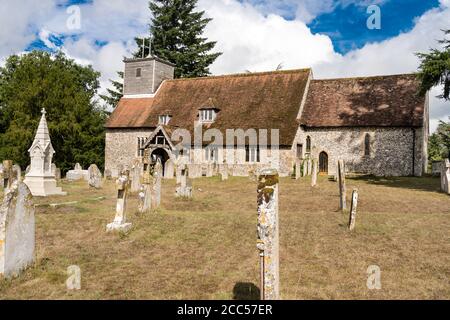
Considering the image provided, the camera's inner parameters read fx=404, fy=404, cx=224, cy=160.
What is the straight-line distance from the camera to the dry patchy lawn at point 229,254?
685 centimetres

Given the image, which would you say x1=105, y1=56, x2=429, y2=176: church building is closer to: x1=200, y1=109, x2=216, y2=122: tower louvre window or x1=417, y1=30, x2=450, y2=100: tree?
x1=200, y1=109, x2=216, y2=122: tower louvre window

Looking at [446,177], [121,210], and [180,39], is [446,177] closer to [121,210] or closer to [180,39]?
[121,210]

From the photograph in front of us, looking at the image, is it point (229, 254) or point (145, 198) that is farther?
point (145, 198)

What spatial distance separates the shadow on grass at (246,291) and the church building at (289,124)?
21.7 meters

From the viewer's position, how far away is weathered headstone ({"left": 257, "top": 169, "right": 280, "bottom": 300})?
5.81 m

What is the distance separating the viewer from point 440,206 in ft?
50.7

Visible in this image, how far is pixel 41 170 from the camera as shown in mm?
18500

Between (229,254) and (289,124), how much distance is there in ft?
72.7

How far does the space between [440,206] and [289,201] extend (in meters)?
5.73

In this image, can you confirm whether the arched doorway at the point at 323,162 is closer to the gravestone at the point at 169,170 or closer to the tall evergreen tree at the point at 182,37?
the gravestone at the point at 169,170

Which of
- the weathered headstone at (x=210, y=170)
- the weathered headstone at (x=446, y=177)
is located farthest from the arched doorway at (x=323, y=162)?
the weathered headstone at (x=446, y=177)

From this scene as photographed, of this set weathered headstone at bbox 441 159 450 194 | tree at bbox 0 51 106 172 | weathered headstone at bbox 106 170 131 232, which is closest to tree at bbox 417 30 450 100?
weathered headstone at bbox 441 159 450 194

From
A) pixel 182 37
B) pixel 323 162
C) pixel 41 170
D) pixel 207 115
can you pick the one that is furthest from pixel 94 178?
pixel 182 37

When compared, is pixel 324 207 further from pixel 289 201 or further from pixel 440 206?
pixel 440 206
